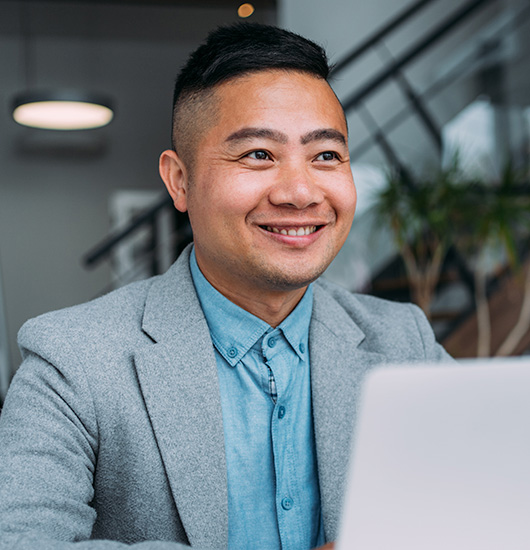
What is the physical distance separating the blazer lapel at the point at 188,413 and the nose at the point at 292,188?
26cm

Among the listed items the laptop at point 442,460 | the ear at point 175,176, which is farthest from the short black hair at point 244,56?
the laptop at point 442,460

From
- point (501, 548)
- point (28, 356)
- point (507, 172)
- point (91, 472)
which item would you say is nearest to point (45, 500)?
point (91, 472)

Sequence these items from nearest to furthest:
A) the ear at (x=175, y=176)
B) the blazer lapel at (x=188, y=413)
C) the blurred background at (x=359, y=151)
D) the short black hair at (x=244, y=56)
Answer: the blazer lapel at (x=188, y=413), the short black hair at (x=244, y=56), the ear at (x=175, y=176), the blurred background at (x=359, y=151)

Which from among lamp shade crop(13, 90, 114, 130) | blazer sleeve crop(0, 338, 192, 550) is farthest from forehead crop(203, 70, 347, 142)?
lamp shade crop(13, 90, 114, 130)

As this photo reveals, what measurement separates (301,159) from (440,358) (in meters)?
0.53

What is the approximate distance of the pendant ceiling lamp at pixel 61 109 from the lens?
5.03m

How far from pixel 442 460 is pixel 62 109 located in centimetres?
533

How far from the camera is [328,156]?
1190 mm

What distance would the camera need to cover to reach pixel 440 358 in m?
1.39

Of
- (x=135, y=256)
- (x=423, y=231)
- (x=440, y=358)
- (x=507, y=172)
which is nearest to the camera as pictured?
(x=440, y=358)

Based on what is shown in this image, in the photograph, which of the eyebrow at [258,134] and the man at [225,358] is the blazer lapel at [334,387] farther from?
the eyebrow at [258,134]

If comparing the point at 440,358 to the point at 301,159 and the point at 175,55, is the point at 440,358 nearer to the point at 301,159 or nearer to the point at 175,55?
the point at 301,159

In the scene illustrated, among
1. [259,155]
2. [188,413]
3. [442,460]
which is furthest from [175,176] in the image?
[442,460]

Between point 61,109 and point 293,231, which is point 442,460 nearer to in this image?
point 293,231
